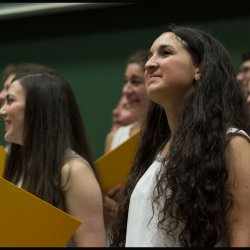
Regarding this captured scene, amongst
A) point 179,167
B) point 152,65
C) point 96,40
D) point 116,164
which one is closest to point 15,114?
point 116,164

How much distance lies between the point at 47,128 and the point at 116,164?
255mm

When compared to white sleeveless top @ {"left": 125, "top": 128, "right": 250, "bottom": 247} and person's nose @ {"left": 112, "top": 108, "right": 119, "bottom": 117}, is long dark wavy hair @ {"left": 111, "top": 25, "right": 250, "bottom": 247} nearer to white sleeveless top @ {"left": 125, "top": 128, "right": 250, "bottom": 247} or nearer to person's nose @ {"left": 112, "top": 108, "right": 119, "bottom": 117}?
white sleeveless top @ {"left": 125, "top": 128, "right": 250, "bottom": 247}

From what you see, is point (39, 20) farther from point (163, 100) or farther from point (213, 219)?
point (213, 219)

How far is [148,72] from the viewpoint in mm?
1590

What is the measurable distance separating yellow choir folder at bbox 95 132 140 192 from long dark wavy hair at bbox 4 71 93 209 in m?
0.06

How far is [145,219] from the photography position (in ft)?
4.96

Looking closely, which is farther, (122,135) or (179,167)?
(122,135)

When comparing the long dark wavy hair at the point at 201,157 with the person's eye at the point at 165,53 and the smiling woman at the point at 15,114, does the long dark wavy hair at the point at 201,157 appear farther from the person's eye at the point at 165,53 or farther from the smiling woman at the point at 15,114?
Answer: the smiling woman at the point at 15,114

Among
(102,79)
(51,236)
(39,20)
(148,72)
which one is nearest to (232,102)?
(148,72)

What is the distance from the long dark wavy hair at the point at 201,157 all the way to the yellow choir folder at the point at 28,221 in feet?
Result: 0.45

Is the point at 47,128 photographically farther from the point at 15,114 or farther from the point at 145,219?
the point at 145,219

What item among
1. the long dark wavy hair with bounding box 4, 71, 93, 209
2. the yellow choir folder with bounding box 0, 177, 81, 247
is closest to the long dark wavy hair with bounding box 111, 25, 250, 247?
the yellow choir folder with bounding box 0, 177, 81, 247

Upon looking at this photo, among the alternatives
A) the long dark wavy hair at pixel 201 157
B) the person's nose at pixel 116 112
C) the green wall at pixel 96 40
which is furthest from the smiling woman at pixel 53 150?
the green wall at pixel 96 40

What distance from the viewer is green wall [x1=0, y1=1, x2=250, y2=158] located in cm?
325
